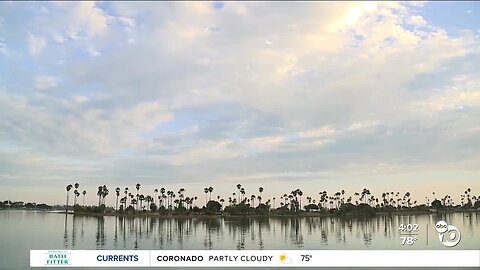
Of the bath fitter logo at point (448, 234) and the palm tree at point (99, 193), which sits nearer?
the bath fitter logo at point (448, 234)

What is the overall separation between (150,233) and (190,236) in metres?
0.64

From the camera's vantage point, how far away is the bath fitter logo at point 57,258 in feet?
22.5

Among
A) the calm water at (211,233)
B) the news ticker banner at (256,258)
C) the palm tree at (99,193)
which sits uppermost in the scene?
the palm tree at (99,193)

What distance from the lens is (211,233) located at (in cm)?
795

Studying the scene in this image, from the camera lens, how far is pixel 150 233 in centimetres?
789

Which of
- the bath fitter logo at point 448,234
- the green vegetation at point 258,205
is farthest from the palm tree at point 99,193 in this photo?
the bath fitter logo at point 448,234

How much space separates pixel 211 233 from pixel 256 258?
1.32 meters

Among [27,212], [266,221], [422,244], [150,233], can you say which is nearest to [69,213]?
[27,212]

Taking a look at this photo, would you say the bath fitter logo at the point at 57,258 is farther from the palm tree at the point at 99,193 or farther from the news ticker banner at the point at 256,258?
the palm tree at the point at 99,193

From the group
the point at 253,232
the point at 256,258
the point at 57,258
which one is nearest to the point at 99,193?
the point at 57,258

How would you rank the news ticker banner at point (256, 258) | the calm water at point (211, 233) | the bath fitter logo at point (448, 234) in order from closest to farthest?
the news ticker banner at point (256, 258) < the bath fitter logo at point (448, 234) < the calm water at point (211, 233)

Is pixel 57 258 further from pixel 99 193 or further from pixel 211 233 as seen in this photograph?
pixel 211 233

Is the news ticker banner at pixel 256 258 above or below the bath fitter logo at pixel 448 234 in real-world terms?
below

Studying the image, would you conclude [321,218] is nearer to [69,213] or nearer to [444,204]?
[444,204]
